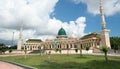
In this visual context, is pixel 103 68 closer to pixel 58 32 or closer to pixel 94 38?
pixel 94 38

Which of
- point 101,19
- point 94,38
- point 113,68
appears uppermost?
point 101,19

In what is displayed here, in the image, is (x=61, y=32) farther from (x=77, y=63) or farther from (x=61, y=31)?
(x=77, y=63)

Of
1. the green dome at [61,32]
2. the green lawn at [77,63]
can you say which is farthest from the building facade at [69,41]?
the green lawn at [77,63]

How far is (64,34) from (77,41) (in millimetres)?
11615

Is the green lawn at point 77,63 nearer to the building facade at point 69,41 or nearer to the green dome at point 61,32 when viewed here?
the building facade at point 69,41

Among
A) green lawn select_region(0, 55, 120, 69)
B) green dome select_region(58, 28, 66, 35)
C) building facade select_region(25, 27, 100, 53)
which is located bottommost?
green lawn select_region(0, 55, 120, 69)

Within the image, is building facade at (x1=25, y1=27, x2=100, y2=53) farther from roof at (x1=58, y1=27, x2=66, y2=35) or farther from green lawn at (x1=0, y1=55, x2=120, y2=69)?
green lawn at (x1=0, y1=55, x2=120, y2=69)

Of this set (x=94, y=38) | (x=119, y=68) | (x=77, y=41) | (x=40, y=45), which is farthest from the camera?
(x=40, y=45)

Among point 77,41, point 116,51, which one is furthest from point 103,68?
point 77,41

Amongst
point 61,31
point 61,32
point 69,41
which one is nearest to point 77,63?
point 69,41

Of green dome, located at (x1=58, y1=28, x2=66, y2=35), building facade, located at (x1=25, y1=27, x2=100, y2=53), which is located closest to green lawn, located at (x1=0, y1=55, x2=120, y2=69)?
building facade, located at (x1=25, y1=27, x2=100, y2=53)

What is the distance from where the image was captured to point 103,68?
2073cm

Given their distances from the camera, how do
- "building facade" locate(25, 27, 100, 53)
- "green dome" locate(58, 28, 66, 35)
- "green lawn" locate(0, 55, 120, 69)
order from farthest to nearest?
"green dome" locate(58, 28, 66, 35)
"building facade" locate(25, 27, 100, 53)
"green lawn" locate(0, 55, 120, 69)

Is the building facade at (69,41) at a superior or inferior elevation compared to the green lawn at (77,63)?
superior
